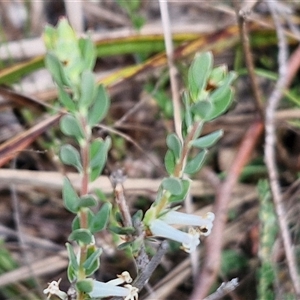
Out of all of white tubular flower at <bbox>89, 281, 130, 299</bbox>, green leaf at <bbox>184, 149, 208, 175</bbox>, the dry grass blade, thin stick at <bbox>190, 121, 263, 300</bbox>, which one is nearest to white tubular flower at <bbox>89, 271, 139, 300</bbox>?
white tubular flower at <bbox>89, 281, 130, 299</bbox>

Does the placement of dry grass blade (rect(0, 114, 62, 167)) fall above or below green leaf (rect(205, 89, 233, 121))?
above

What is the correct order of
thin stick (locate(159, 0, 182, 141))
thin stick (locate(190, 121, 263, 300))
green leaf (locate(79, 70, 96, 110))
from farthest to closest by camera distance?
thin stick (locate(159, 0, 182, 141)) < thin stick (locate(190, 121, 263, 300)) < green leaf (locate(79, 70, 96, 110))

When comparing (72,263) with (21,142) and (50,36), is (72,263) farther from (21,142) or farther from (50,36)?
(21,142)

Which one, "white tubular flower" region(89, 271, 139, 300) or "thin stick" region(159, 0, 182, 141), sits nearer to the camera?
"white tubular flower" region(89, 271, 139, 300)

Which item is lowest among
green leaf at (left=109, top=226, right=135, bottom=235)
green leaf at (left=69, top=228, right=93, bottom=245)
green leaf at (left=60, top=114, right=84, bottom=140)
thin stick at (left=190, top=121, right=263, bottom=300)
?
green leaf at (left=69, top=228, right=93, bottom=245)

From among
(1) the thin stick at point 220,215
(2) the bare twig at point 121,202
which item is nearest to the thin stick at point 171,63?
(1) the thin stick at point 220,215

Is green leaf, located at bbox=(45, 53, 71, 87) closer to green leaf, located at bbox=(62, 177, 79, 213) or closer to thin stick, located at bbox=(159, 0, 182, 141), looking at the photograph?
green leaf, located at bbox=(62, 177, 79, 213)
